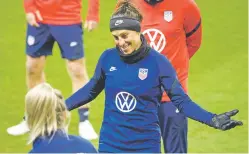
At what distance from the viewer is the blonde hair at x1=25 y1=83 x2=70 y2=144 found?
5.11 meters

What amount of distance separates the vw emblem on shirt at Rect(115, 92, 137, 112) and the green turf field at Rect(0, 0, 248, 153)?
2562 mm

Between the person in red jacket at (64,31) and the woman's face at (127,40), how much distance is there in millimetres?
2554

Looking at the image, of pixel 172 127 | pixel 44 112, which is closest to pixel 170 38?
pixel 172 127

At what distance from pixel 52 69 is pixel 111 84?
474 centimetres

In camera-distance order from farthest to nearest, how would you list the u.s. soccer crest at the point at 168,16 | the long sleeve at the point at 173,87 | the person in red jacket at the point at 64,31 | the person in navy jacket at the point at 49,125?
the person in red jacket at the point at 64,31, the u.s. soccer crest at the point at 168,16, the long sleeve at the point at 173,87, the person in navy jacket at the point at 49,125

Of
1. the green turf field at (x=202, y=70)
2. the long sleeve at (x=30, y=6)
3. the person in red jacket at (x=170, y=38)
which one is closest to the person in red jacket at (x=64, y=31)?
the long sleeve at (x=30, y=6)

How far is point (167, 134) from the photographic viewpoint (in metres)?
7.16

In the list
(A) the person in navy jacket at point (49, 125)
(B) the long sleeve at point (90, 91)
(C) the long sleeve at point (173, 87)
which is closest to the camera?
(A) the person in navy jacket at point (49, 125)

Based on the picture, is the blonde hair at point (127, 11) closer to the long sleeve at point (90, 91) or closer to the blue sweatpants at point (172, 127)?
the long sleeve at point (90, 91)

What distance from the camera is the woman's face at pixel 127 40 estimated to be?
244 inches

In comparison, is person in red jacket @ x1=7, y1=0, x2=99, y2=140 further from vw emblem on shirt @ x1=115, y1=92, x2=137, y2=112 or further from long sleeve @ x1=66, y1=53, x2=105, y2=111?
vw emblem on shirt @ x1=115, y1=92, x2=137, y2=112

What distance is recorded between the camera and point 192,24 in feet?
24.0

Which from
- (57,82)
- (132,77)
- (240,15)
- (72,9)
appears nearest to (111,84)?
(132,77)

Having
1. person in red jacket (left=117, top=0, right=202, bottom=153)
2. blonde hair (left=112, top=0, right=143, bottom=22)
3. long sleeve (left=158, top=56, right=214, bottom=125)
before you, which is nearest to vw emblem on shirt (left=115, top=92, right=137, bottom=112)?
long sleeve (left=158, top=56, right=214, bottom=125)
